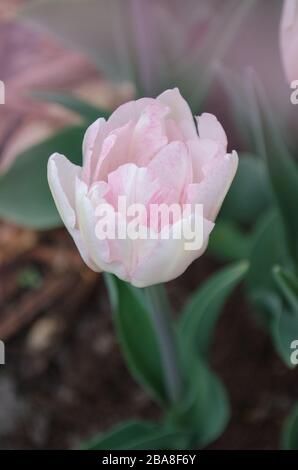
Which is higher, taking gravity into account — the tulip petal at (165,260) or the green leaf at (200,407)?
the tulip petal at (165,260)

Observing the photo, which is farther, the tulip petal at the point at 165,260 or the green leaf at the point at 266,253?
the green leaf at the point at 266,253

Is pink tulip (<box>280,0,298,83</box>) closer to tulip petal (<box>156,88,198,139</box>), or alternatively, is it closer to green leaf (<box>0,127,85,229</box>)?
tulip petal (<box>156,88,198,139</box>)

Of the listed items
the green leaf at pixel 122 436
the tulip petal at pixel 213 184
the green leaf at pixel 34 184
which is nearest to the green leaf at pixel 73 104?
the green leaf at pixel 34 184

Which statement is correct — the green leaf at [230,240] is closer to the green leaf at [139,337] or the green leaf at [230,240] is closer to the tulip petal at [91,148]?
the green leaf at [139,337]

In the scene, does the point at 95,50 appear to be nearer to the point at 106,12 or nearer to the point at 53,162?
the point at 106,12

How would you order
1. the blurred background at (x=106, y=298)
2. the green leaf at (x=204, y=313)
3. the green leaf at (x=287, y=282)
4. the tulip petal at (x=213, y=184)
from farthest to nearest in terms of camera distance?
the blurred background at (x=106, y=298), the green leaf at (x=204, y=313), the green leaf at (x=287, y=282), the tulip petal at (x=213, y=184)

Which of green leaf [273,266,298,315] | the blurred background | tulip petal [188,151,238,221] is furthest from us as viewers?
the blurred background

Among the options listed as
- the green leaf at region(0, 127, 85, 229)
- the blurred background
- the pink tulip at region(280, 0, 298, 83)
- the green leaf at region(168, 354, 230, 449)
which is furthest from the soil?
the pink tulip at region(280, 0, 298, 83)
